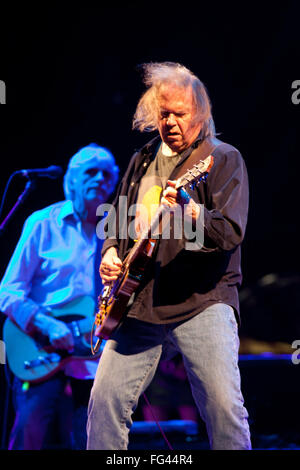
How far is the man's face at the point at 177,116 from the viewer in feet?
8.63

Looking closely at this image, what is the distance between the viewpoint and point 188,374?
92.8 inches

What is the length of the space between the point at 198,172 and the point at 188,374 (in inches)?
38.0

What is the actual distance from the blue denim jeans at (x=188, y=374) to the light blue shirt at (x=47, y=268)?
146 cm

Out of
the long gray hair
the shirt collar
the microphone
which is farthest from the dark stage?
the long gray hair

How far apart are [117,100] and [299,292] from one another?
3296 millimetres

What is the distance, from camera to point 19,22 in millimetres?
5109

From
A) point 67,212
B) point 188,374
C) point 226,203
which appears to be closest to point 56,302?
point 67,212

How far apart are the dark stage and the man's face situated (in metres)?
2.29

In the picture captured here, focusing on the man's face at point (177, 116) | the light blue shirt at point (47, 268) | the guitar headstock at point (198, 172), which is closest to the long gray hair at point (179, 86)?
the man's face at point (177, 116)

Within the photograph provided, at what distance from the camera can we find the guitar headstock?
235 centimetres

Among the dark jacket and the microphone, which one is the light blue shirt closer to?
the microphone

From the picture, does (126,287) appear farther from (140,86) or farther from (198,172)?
(140,86)

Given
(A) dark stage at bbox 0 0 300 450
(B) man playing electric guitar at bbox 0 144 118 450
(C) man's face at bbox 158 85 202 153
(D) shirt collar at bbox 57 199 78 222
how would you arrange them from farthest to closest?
1. (A) dark stage at bbox 0 0 300 450
2. (D) shirt collar at bbox 57 199 78 222
3. (B) man playing electric guitar at bbox 0 144 118 450
4. (C) man's face at bbox 158 85 202 153

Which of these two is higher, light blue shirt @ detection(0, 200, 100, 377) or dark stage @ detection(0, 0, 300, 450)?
dark stage @ detection(0, 0, 300, 450)
